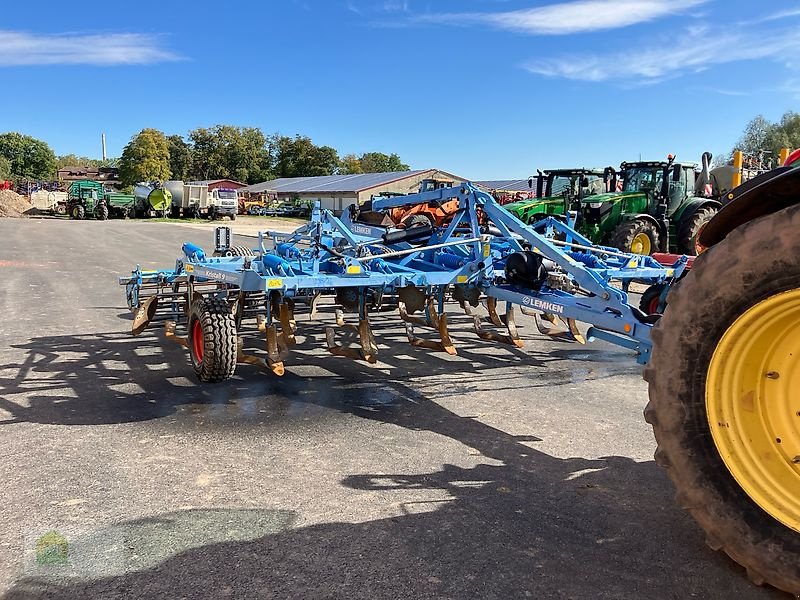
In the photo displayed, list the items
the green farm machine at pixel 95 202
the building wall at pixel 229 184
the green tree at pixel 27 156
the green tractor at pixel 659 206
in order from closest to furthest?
the green tractor at pixel 659 206, the green farm machine at pixel 95 202, the building wall at pixel 229 184, the green tree at pixel 27 156

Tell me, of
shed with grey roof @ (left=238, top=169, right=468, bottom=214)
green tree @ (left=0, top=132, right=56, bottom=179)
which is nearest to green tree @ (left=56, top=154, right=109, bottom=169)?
green tree @ (left=0, top=132, right=56, bottom=179)

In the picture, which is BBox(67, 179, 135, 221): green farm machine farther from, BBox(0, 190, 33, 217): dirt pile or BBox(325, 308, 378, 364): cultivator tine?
BBox(325, 308, 378, 364): cultivator tine

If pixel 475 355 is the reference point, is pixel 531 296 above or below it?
above

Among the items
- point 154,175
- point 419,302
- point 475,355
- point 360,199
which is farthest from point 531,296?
point 154,175

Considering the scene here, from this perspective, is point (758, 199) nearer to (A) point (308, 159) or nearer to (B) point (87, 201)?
(B) point (87, 201)

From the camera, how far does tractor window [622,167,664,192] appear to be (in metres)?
13.9

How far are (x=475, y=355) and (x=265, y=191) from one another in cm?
5338

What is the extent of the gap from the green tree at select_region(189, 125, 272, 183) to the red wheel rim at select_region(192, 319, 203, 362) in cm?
7461

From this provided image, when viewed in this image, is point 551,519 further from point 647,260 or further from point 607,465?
point 647,260

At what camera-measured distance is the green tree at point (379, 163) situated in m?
82.4

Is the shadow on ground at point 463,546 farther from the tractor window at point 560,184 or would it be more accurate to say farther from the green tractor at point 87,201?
the green tractor at point 87,201

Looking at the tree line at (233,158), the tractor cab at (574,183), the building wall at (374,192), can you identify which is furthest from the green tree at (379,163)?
the tractor cab at (574,183)

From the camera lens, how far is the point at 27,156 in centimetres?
8500

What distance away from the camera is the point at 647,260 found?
6.02 metres
